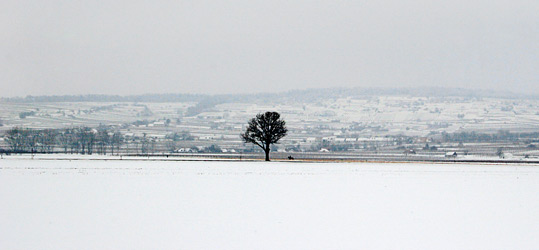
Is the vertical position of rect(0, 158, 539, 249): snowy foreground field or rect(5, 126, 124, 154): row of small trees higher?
Answer: rect(0, 158, 539, 249): snowy foreground field

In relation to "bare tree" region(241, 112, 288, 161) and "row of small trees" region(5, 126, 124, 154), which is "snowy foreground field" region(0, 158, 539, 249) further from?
"row of small trees" region(5, 126, 124, 154)

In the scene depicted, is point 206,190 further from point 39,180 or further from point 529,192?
point 529,192

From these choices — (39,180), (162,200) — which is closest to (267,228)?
(162,200)

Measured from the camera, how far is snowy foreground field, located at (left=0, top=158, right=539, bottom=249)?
19984 millimetres

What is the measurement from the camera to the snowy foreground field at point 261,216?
20.0 metres

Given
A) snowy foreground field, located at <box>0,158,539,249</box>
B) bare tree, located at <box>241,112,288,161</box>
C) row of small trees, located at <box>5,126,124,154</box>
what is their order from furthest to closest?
row of small trees, located at <box>5,126,124,154</box> → bare tree, located at <box>241,112,288,161</box> → snowy foreground field, located at <box>0,158,539,249</box>

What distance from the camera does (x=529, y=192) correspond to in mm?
35281

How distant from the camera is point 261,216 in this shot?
81.8 feet

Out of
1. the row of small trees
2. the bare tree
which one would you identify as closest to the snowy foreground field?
the bare tree

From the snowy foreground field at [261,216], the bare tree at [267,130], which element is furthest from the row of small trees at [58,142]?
the snowy foreground field at [261,216]

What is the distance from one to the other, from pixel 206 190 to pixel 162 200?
5494mm

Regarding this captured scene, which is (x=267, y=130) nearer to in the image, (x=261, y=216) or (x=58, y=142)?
(x=261, y=216)

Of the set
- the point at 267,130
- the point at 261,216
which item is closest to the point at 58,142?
the point at 267,130

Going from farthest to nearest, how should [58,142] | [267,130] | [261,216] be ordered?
[58,142] → [267,130] → [261,216]
